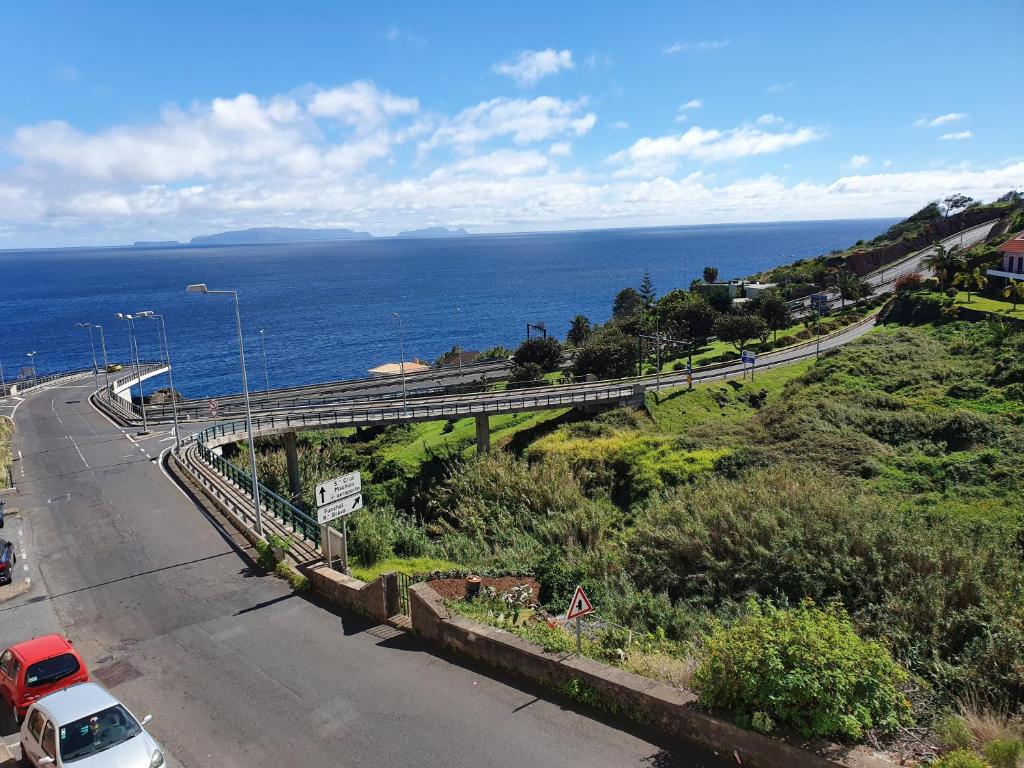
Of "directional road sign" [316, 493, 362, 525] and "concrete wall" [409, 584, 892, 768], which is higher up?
"directional road sign" [316, 493, 362, 525]

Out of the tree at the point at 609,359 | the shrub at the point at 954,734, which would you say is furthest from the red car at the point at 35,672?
the tree at the point at 609,359

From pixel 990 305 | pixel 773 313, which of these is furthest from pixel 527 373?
pixel 990 305

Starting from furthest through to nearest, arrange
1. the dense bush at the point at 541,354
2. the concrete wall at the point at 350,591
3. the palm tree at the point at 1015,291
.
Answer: the dense bush at the point at 541,354
the palm tree at the point at 1015,291
the concrete wall at the point at 350,591

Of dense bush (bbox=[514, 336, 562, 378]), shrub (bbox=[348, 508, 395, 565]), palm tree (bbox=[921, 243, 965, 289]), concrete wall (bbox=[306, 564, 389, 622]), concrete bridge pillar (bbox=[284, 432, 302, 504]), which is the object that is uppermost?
palm tree (bbox=[921, 243, 965, 289])

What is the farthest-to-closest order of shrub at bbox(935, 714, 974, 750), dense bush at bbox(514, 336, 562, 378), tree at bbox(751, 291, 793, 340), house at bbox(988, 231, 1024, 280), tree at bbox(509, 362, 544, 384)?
tree at bbox(751, 291, 793, 340)
dense bush at bbox(514, 336, 562, 378)
tree at bbox(509, 362, 544, 384)
house at bbox(988, 231, 1024, 280)
shrub at bbox(935, 714, 974, 750)

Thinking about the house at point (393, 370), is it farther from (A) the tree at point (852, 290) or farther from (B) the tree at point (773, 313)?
(A) the tree at point (852, 290)

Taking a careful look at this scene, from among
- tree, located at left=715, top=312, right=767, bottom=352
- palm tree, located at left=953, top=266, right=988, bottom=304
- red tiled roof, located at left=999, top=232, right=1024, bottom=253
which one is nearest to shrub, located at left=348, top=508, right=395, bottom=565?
tree, located at left=715, top=312, right=767, bottom=352

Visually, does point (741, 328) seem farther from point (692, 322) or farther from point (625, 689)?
point (625, 689)

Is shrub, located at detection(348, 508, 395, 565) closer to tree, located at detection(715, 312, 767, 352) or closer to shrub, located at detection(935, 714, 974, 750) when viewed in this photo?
shrub, located at detection(935, 714, 974, 750)
